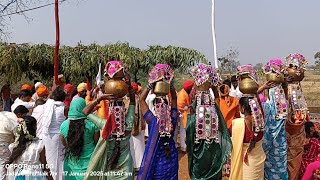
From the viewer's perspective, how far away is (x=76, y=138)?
5.03 m

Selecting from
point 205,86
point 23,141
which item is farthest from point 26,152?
point 205,86

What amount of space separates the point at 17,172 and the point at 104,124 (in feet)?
3.79

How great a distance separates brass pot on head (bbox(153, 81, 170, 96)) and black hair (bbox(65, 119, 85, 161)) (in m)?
1.09

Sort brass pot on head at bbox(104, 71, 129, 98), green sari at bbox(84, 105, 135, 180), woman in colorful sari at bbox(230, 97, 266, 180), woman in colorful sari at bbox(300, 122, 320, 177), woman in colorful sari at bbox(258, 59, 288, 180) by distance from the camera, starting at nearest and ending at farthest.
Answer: brass pot on head at bbox(104, 71, 129, 98), green sari at bbox(84, 105, 135, 180), woman in colorful sari at bbox(230, 97, 266, 180), woman in colorful sari at bbox(258, 59, 288, 180), woman in colorful sari at bbox(300, 122, 320, 177)

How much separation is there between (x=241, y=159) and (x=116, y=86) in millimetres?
1940

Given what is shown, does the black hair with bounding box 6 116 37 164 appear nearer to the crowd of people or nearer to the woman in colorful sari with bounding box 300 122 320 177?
the crowd of people

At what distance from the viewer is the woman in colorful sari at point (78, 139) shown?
16.6ft

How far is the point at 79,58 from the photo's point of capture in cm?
1611

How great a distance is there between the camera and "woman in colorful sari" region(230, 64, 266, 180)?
5.21 meters

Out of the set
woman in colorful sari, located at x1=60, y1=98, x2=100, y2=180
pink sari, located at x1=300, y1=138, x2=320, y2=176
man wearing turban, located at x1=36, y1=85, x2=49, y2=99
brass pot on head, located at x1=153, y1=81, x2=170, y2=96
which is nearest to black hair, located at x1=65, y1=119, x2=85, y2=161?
woman in colorful sari, located at x1=60, y1=98, x2=100, y2=180

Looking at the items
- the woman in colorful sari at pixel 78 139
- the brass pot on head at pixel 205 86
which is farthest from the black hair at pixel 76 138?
the brass pot on head at pixel 205 86

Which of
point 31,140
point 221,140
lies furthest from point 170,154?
point 31,140

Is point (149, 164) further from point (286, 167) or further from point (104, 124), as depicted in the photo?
point (286, 167)

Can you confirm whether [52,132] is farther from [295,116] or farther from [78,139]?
[295,116]
